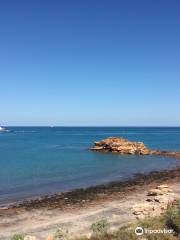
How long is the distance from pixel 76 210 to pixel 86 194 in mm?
5900

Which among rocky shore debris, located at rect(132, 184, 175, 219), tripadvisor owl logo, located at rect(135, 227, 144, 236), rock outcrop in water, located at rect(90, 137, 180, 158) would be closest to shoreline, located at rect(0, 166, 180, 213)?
rocky shore debris, located at rect(132, 184, 175, 219)

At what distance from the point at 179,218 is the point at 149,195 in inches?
595

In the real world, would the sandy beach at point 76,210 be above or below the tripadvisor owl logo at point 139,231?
below

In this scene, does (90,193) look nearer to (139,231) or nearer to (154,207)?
Result: (154,207)

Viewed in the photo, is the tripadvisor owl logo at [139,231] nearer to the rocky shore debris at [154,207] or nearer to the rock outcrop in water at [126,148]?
the rocky shore debris at [154,207]

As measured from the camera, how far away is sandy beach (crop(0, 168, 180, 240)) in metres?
20.9

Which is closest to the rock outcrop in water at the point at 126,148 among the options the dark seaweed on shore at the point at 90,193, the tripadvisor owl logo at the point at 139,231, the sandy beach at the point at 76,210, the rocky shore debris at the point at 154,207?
the dark seaweed on shore at the point at 90,193

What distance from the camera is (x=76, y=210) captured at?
2592cm

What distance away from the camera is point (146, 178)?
41.8 m

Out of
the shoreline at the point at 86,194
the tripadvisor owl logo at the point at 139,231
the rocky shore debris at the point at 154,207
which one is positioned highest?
the tripadvisor owl logo at the point at 139,231

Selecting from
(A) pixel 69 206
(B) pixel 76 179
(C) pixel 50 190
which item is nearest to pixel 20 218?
(A) pixel 69 206

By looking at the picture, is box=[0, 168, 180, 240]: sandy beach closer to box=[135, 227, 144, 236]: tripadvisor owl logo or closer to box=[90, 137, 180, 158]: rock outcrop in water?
box=[135, 227, 144, 236]: tripadvisor owl logo

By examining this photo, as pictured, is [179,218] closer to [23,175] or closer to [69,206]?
[69,206]

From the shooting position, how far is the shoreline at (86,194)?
2772 centimetres
